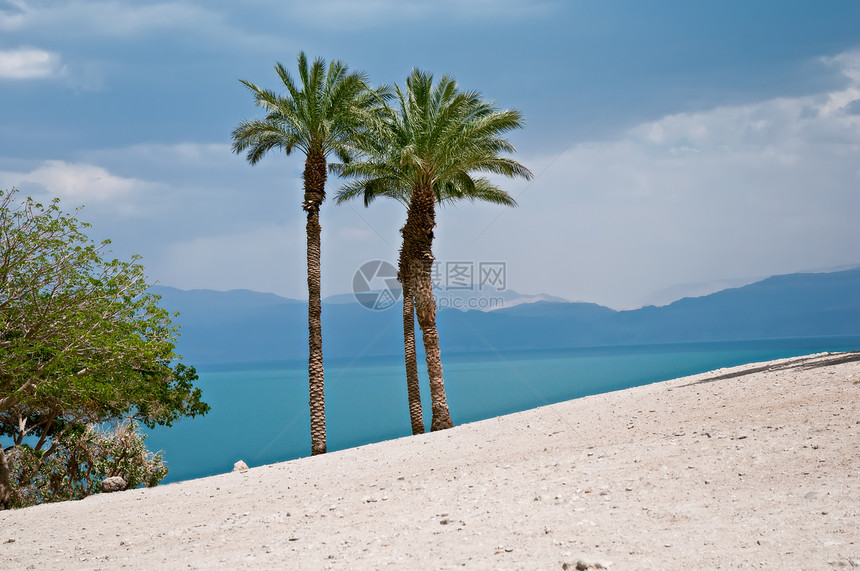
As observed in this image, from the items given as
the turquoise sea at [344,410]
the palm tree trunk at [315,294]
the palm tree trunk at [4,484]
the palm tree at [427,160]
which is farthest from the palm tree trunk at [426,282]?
the turquoise sea at [344,410]

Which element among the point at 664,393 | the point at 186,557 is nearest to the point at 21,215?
the point at 186,557

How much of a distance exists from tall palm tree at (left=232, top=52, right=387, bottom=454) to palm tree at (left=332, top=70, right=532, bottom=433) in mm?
1014

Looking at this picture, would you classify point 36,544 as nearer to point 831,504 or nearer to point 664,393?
point 831,504

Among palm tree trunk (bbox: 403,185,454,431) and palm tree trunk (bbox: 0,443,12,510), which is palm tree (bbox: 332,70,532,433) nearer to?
palm tree trunk (bbox: 403,185,454,431)

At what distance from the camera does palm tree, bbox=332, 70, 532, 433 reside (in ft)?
66.3

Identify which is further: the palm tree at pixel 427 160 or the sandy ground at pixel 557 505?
the palm tree at pixel 427 160

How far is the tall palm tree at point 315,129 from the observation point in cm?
2164

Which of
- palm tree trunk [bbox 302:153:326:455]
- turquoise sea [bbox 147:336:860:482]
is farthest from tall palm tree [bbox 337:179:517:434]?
turquoise sea [bbox 147:336:860:482]

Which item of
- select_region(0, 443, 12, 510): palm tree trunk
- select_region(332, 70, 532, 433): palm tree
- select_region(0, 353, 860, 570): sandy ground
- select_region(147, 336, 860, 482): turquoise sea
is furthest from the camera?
select_region(147, 336, 860, 482): turquoise sea

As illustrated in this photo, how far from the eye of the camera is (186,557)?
754cm

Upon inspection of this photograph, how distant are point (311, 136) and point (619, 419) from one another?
46.9ft

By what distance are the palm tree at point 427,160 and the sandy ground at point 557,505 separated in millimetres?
7166

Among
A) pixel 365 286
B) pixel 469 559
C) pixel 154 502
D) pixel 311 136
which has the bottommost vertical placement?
pixel 154 502

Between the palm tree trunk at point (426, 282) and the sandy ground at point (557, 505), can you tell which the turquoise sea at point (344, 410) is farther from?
the sandy ground at point (557, 505)
